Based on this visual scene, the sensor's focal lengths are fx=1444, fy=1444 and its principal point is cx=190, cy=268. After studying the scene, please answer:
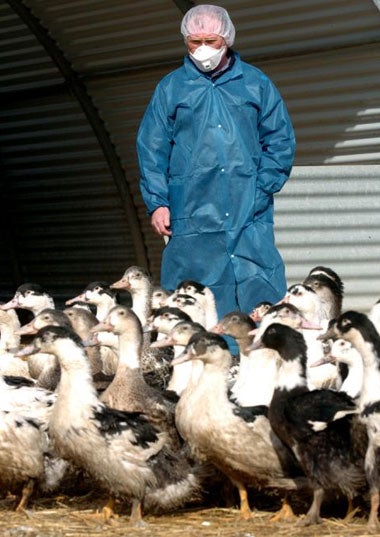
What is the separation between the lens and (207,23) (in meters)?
9.53

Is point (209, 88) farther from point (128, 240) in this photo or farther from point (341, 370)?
point (128, 240)

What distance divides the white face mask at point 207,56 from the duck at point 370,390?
107 inches

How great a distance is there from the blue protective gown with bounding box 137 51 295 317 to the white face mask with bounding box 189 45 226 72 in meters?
0.12

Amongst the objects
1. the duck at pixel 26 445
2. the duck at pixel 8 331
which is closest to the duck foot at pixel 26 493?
the duck at pixel 26 445

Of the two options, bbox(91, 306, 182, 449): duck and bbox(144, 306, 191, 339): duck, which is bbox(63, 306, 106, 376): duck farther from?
bbox(91, 306, 182, 449): duck

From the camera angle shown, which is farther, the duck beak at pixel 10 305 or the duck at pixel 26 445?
the duck beak at pixel 10 305

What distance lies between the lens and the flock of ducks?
7.15 m

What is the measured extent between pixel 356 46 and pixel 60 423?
5.47m

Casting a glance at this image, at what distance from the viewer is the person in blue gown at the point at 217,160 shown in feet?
31.6

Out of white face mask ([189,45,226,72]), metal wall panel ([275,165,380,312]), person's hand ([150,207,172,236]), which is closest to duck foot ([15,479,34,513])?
person's hand ([150,207,172,236])

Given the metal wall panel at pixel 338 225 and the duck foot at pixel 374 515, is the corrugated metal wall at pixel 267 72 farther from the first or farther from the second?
the duck foot at pixel 374 515

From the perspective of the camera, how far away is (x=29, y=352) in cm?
795

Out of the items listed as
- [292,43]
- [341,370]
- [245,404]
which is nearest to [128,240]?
[292,43]

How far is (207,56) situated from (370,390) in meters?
3.29
